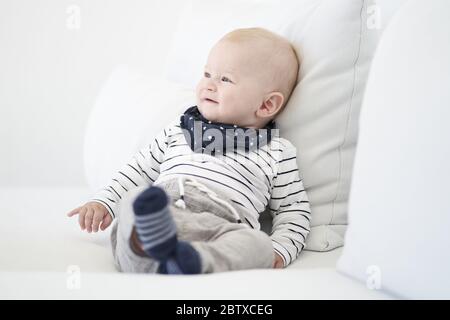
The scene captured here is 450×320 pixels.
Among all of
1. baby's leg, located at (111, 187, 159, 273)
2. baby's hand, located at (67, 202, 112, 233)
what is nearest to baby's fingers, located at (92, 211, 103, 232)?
baby's hand, located at (67, 202, 112, 233)

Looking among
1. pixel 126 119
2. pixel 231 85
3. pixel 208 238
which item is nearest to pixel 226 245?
pixel 208 238

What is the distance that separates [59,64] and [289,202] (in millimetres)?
1301

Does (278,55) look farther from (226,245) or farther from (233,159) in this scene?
(226,245)

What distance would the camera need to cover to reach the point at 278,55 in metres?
1.10

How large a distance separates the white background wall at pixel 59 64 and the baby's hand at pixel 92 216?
1089 mm

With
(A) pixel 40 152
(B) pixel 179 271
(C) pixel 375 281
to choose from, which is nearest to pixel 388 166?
(C) pixel 375 281

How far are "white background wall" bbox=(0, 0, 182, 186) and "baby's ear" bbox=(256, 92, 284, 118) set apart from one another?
3.33ft

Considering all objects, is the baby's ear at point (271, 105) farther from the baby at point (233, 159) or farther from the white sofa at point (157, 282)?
the white sofa at point (157, 282)

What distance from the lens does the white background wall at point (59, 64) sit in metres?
2.03

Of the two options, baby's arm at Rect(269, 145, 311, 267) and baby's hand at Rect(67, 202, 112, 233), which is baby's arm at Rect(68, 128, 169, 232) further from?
baby's arm at Rect(269, 145, 311, 267)

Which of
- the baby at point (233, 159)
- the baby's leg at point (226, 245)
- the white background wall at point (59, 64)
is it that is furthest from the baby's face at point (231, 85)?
the white background wall at point (59, 64)
